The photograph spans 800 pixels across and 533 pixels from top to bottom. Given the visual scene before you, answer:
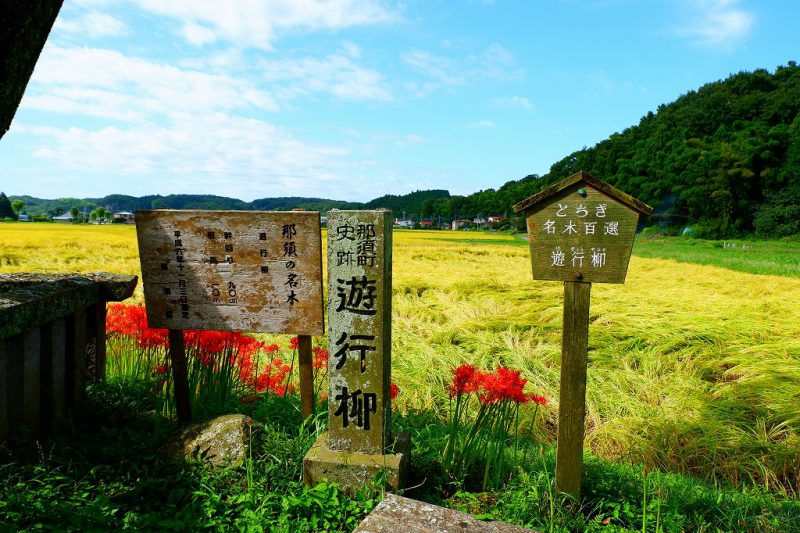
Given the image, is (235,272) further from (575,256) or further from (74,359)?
(575,256)

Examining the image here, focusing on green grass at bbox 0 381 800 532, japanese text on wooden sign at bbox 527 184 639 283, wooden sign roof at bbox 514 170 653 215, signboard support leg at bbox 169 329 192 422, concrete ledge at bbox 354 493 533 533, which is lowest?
green grass at bbox 0 381 800 532

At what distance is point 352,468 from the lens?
2.81 metres

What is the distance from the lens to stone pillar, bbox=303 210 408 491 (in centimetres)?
282

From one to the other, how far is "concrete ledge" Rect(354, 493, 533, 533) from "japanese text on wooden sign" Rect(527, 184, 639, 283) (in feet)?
4.39

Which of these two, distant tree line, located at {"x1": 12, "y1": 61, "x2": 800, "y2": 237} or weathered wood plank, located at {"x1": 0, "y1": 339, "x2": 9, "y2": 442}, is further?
distant tree line, located at {"x1": 12, "y1": 61, "x2": 800, "y2": 237}

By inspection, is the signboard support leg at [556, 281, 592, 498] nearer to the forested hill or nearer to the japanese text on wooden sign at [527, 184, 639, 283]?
the japanese text on wooden sign at [527, 184, 639, 283]

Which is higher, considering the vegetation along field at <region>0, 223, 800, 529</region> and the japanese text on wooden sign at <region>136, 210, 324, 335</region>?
the japanese text on wooden sign at <region>136, 210, 324, 335</region>

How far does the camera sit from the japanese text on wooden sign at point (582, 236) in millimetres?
2717

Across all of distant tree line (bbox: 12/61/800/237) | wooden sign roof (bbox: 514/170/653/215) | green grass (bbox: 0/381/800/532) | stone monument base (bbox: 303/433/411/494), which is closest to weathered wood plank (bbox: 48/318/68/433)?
green grass (bbox: 0/381/800/532)

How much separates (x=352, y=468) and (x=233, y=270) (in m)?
1.47

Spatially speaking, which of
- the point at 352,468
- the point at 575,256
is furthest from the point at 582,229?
the point at 352,468

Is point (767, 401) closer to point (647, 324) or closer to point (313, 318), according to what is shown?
point (647, 324)

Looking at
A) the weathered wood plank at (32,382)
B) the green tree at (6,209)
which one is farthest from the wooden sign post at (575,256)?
the green tree at (6,209)

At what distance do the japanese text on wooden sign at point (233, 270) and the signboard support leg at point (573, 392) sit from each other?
4.97 feet
